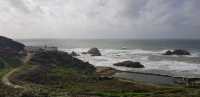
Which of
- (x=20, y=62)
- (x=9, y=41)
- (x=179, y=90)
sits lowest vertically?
(x=179, y=90)

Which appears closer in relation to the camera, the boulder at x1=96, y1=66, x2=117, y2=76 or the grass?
the grass

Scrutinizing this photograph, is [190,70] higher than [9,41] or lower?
lower

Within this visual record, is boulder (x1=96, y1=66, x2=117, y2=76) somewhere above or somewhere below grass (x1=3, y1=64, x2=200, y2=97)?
above

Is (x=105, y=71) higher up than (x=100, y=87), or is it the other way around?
(x=105, y=71)

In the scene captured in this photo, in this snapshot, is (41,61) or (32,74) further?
(41,61)

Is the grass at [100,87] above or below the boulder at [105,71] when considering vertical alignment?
below

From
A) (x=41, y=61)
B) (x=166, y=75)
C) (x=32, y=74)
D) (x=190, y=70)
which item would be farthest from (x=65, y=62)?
(x=190, y=70)

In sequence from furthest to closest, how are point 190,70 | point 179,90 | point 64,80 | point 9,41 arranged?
point 9,41
point 190,70
point 64,80
point 179,90

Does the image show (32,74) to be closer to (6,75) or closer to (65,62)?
(6,75)

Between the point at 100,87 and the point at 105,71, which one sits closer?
the point at 100,87

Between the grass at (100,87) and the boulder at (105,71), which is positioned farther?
the boulder at (105,71)

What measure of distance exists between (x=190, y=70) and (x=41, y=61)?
53.8m

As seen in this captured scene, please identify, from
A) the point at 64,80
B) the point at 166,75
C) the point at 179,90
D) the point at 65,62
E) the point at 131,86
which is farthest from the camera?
the point at 65,62

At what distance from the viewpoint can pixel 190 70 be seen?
9106cm
